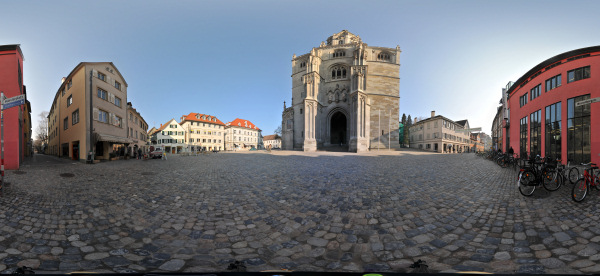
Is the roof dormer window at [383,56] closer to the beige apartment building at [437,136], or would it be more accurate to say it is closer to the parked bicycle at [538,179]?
the beige apartment building at [437,136]

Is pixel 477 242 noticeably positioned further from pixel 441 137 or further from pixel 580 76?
pixel 441 137

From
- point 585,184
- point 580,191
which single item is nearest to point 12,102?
point 580,191

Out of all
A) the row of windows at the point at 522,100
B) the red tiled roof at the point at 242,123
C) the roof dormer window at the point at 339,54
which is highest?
the roof dormer window at the point at 339,54

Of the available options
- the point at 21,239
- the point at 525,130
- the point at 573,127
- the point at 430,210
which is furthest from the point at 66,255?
the point at 525,130

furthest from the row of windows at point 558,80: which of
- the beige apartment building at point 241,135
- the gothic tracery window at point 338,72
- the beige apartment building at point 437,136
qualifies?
the beige apartment building at point 241,135

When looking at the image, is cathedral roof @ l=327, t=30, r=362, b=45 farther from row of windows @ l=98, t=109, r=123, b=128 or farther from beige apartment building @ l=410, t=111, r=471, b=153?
row of windows @ l=98, t=109, r=123, b=128

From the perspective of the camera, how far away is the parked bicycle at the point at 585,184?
226 inches

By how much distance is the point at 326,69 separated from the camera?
145ft

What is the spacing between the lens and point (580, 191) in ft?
19.1

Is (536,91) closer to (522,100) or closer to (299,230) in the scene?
(522,100)

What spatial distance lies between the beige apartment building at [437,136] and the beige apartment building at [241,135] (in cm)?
5094

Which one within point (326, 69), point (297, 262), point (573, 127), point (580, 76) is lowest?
point (297, 262)

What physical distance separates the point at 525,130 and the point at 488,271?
87.4 ft

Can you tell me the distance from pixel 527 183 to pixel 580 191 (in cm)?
96
